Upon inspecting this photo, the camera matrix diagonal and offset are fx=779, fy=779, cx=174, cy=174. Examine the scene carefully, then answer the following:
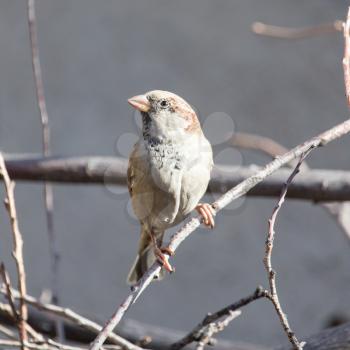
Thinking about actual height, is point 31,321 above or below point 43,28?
below

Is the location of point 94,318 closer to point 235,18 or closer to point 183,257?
point 183,257

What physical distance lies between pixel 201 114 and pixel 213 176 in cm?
203

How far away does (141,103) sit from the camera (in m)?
1.70

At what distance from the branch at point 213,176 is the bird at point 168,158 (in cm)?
17

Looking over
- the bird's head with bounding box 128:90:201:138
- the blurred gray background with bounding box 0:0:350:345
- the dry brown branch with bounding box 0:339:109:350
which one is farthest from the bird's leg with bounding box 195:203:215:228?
the blurred gray background with bounding box 0:0:350:345

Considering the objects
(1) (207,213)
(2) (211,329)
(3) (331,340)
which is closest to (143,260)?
(1) (207,213)

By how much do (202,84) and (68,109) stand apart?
73 cm

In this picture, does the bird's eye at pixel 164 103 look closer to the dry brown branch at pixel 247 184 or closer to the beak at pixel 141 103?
the beak at pixel 141 103

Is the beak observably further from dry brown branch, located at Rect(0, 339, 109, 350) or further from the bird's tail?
dry brown branch, located at Rect(0, 339, 109, 350)

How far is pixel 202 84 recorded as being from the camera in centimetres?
401

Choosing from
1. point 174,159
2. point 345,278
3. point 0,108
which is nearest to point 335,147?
point 345,278

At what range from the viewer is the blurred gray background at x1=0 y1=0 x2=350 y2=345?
154 inches

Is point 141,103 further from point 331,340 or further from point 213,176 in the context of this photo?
point 331,340

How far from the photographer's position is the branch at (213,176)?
187 cm
